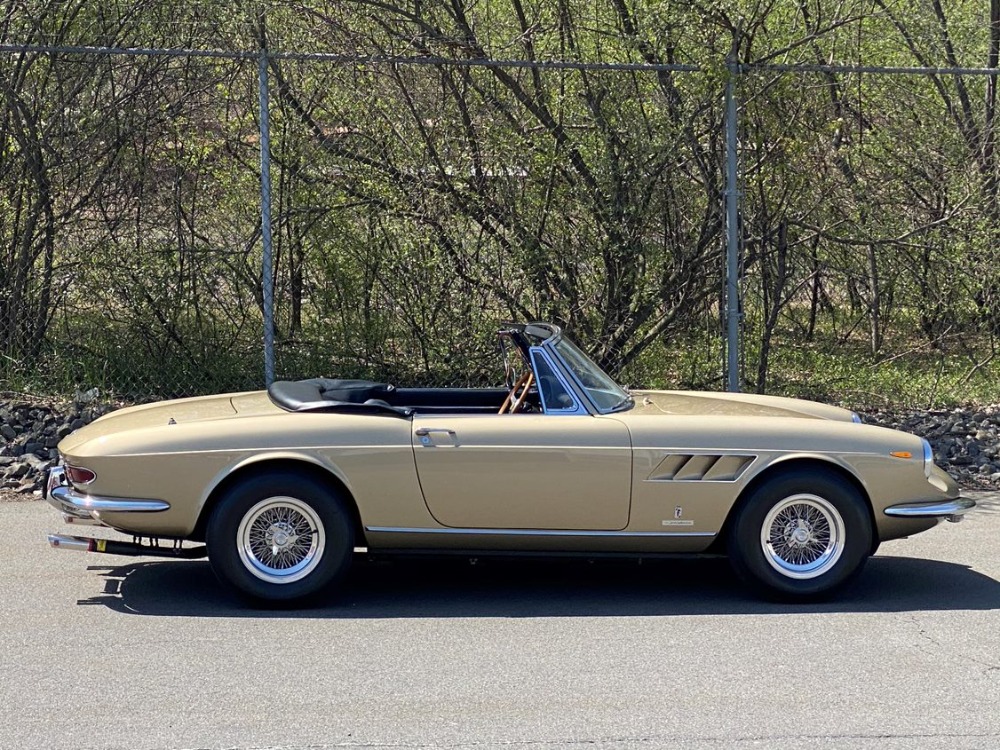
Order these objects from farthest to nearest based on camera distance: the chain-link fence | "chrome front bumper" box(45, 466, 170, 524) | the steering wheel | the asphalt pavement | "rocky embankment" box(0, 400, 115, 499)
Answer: the chain-link fence → "rocky embankment" box(0, 400, 115, 499) → the steering wheel → "chrome front bumper" box(45, 466, 170, 524) → the asphalt pavement

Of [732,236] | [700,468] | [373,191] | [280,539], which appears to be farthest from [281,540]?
[732,236]

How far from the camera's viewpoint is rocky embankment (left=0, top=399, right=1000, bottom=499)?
8164mm

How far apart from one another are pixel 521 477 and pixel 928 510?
1821mm

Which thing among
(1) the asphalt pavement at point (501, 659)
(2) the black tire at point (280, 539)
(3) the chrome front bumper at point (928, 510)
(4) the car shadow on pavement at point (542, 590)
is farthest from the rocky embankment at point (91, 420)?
(2) the black tire at point (280, 539)

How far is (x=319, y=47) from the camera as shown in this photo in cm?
915

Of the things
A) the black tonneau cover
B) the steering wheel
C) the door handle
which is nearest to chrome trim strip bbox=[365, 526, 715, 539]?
the door handle

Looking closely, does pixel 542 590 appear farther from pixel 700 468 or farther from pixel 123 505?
pixel 123 505

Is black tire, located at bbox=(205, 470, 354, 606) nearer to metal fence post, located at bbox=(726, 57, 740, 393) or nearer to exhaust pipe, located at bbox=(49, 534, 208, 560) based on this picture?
exhaust pipe, located at bbox=(49, 534, 208, 560)

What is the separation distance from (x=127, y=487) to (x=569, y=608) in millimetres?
1984

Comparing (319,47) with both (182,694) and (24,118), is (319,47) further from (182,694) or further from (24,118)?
(182,694)

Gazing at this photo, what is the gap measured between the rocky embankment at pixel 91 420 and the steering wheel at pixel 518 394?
3.41m

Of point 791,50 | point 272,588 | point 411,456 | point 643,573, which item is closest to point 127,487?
point 272,588

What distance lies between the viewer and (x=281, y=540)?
554 centimetres

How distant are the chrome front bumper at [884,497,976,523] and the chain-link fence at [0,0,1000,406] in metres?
3.38
